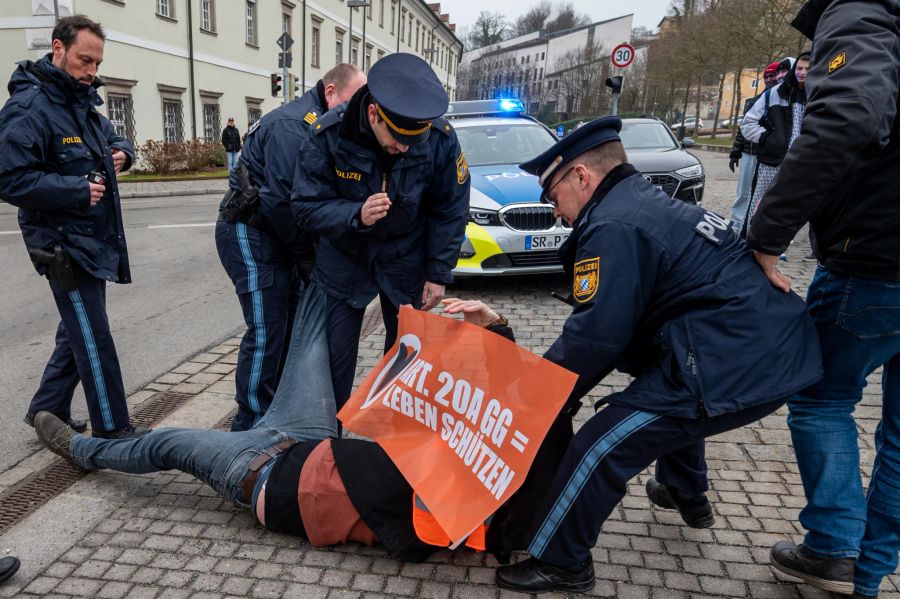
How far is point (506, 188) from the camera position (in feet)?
23.5

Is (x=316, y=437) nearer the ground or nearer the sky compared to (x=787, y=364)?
nearer the ground

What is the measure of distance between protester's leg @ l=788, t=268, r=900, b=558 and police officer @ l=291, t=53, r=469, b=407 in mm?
1649

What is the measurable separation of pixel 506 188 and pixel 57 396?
463cm

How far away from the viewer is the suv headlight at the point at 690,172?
32.1 feet

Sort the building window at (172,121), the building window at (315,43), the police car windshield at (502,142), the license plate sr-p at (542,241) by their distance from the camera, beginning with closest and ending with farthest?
the license plate sr-p at (542,241), the police car windshield at (502,142), the building window at (172,121), the building window at (315,43)

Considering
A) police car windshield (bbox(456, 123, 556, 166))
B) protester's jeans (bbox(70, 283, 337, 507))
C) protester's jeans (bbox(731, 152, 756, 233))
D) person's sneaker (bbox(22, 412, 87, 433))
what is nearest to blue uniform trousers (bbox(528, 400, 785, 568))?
protester's jeans (bbox(70, 283, 337, 507))

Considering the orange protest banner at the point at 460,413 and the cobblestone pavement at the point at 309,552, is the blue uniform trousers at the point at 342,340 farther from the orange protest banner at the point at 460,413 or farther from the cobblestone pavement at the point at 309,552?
the cobblestone pavement at the point at 309,552

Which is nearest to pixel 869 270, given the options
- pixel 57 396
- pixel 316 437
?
pixel 316 437

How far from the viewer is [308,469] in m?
2.70

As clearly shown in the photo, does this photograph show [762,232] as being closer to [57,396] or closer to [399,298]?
[399,298]

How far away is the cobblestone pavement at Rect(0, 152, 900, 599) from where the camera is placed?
2527mm

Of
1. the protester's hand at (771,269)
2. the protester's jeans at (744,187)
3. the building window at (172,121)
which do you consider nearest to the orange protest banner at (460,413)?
the protester's hand at (771,269)

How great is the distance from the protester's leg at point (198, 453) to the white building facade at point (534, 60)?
158 ft

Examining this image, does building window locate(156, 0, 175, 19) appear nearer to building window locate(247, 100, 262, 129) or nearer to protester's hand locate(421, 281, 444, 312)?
building window locate(247, 100, 262, 129)
